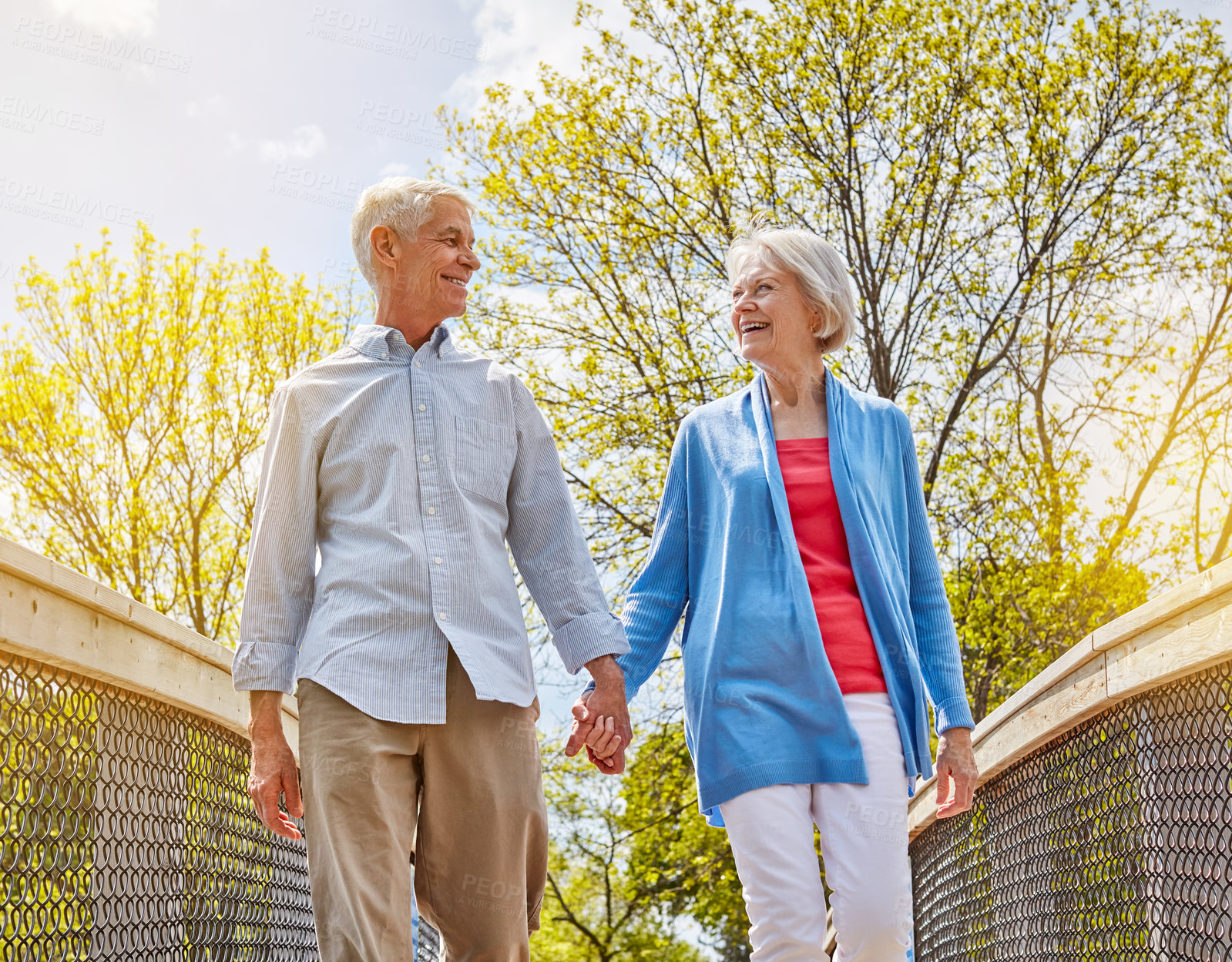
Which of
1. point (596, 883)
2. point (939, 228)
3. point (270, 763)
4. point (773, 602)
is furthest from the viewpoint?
point (596, 883)

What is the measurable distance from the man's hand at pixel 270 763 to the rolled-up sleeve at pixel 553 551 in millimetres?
636

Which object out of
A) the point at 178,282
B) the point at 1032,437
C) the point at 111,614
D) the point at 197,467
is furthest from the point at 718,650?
the point at 178,282

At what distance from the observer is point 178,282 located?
49.5 feet

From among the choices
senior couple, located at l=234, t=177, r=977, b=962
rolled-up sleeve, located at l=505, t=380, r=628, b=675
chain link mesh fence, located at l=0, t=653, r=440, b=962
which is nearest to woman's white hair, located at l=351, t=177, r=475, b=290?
senior couple, located at l=234, t=177, r=977, b=962

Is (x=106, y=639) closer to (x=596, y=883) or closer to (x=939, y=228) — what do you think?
(x=939, y=228)

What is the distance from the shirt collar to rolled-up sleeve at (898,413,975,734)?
129 centimetres

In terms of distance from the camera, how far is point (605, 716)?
2766mm

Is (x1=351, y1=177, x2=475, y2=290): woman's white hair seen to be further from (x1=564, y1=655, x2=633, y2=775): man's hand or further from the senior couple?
(x1=564, y1=655, x2=633, y2=775): man's hand

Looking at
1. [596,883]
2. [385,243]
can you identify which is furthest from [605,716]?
[596,883]

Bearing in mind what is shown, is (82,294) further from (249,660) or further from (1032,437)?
(249,660)

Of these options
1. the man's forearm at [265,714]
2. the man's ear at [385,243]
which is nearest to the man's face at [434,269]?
the man's ear at [385,243]

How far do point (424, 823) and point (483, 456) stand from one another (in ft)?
2.69

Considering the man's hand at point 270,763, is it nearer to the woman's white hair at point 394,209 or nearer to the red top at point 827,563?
the woman's white hair at point 394,209

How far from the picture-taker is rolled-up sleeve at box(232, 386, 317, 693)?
97.5 inches
